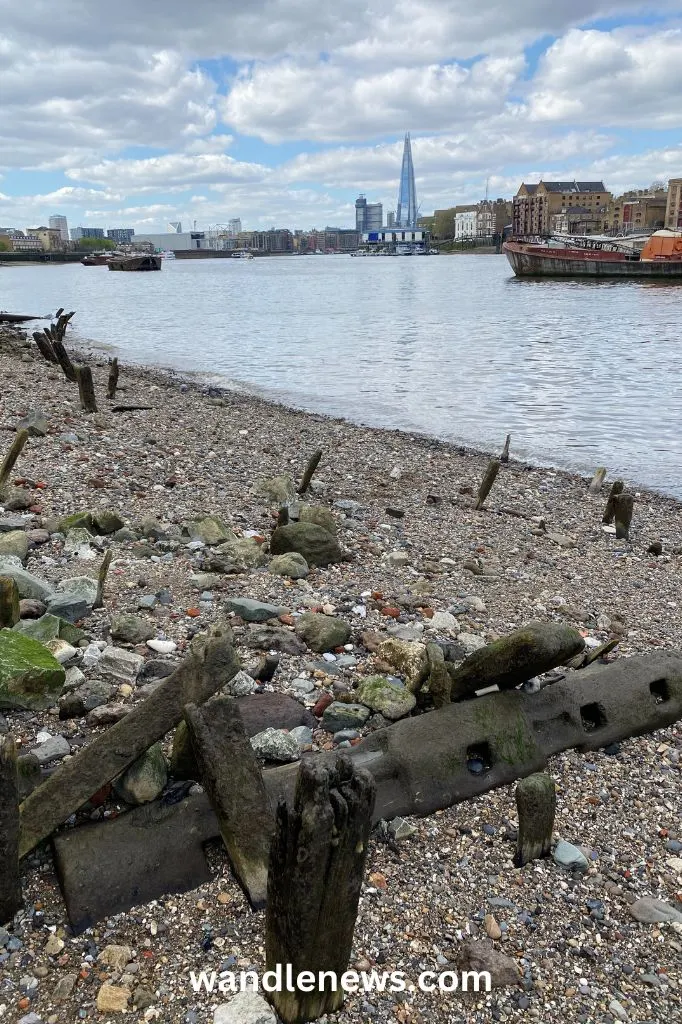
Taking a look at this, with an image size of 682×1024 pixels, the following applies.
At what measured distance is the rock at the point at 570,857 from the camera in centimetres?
411

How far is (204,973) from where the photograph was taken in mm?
3361

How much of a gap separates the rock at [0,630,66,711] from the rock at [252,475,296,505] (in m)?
6.09

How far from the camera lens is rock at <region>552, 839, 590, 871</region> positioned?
4105mm

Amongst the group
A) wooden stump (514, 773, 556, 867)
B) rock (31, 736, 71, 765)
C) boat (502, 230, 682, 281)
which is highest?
boat (502, 230, 682, 281)

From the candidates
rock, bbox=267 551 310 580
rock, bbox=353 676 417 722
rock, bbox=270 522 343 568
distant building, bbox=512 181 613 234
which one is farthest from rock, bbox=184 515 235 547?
distant building, bbox=512 181 613 234

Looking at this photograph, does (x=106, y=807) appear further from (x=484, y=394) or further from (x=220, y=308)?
(x=220, y=308)

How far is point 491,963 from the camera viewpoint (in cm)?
348

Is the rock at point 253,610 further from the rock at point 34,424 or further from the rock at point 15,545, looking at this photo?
the rock at point 34,424

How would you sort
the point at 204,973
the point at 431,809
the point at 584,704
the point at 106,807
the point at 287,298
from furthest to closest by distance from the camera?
1. the point at 287,298
2. the point at 584,704
3. the point at 431,809
4. the point at 106,807
5. the point at 204,973

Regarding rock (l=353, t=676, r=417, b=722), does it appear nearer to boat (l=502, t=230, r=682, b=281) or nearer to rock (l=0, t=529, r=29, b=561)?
rock (l=0, t=529, r=29, b=561)

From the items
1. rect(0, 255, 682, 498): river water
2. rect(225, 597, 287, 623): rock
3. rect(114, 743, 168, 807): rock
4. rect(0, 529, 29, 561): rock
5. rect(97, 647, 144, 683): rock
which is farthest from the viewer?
rect(0, 255, 682, 498): river water

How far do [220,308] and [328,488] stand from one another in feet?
189

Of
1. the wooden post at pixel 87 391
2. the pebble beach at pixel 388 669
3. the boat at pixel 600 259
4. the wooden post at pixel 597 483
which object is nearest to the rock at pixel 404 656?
the pebble beach at pixel 388 669

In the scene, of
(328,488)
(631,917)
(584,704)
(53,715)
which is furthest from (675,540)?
(53,715)
